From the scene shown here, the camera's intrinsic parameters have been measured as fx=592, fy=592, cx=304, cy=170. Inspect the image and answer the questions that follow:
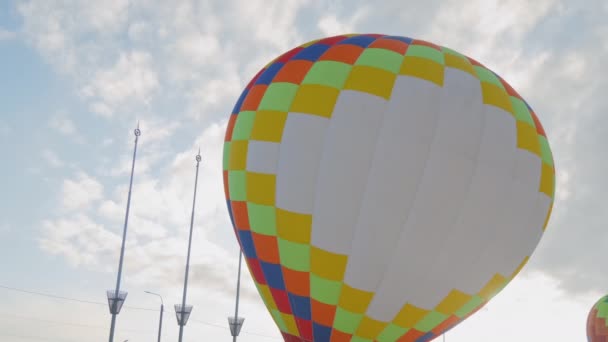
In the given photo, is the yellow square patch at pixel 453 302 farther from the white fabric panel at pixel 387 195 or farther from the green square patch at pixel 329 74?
the green square patch at pixel 329 74

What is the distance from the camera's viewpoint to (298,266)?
47.9ft

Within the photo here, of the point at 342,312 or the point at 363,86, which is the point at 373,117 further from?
the point at 342,312

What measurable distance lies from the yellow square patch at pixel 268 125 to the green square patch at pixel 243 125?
0.20 metres

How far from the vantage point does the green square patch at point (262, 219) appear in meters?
14.9

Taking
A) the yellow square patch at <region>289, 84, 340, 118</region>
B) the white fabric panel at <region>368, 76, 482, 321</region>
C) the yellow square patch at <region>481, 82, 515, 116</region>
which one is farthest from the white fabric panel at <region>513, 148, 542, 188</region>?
the yellow square patch at <region>289, 84, 340, 118</region>

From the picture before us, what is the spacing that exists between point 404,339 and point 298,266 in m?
3.26

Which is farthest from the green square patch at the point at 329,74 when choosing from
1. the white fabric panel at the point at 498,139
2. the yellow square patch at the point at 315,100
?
the white fabric panel at the point at 498,139

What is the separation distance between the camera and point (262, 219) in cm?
1514

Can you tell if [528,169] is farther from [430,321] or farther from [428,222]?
[430,321]

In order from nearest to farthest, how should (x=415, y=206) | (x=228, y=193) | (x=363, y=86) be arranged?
(x=415, y=206)
(x=363, y=86)
(x=228, y=193)

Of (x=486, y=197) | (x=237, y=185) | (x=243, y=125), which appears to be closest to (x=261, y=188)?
(x=237, y=185)

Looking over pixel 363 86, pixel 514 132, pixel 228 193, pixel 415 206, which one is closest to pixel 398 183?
pixel 415 206

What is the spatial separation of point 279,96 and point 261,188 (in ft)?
8.43

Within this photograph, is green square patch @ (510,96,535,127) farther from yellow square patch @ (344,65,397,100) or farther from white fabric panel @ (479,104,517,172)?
yellow square patch @ (344,65,397,100)
